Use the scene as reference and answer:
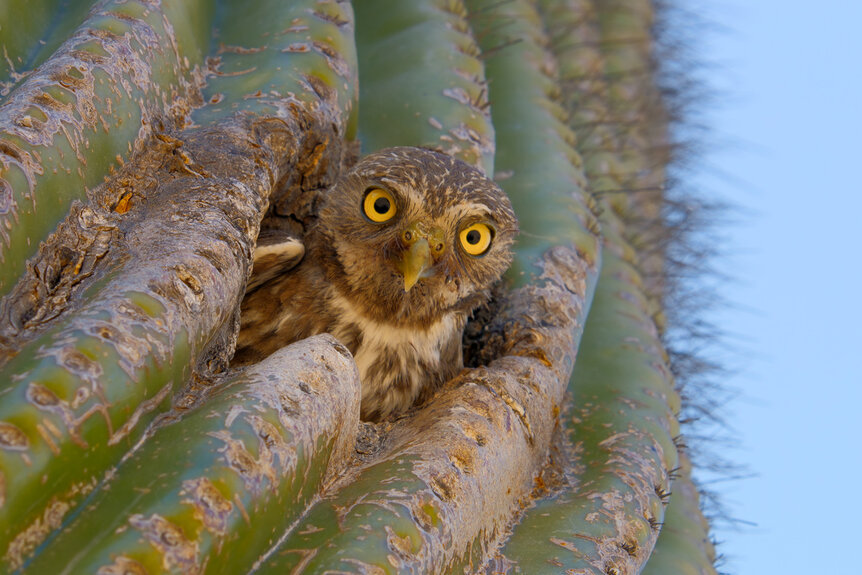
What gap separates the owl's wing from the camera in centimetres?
284

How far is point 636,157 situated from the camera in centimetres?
458

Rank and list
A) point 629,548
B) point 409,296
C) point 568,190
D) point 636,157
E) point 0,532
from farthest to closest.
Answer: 1. point 636,157
2. point 568,190
3. point 409,296
4. point 629,548
5. point 0,532

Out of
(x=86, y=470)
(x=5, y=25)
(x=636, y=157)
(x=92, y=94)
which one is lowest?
(x=636, y=157)

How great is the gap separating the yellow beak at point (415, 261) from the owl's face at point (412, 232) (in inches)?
0.6

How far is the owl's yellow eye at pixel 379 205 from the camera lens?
283 centimetres

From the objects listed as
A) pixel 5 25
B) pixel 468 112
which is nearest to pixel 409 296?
pixel 468 112

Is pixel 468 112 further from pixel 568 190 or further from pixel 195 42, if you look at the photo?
pixel 195 42

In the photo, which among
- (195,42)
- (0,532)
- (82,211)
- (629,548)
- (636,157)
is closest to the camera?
(0,532)

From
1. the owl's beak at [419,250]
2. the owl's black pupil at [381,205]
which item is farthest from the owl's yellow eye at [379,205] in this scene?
the owl's beak at [419,250]

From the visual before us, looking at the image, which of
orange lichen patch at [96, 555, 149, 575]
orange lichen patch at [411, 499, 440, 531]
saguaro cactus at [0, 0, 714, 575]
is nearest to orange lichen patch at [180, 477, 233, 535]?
saguaro cactus at [0, 0, 714, 575]

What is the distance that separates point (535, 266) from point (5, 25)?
1900 mm

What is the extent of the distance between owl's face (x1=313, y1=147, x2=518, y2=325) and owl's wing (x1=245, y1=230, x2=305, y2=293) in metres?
0.12

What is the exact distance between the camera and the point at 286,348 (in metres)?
2.10

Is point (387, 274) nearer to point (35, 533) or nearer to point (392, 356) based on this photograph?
point (392, 356)
